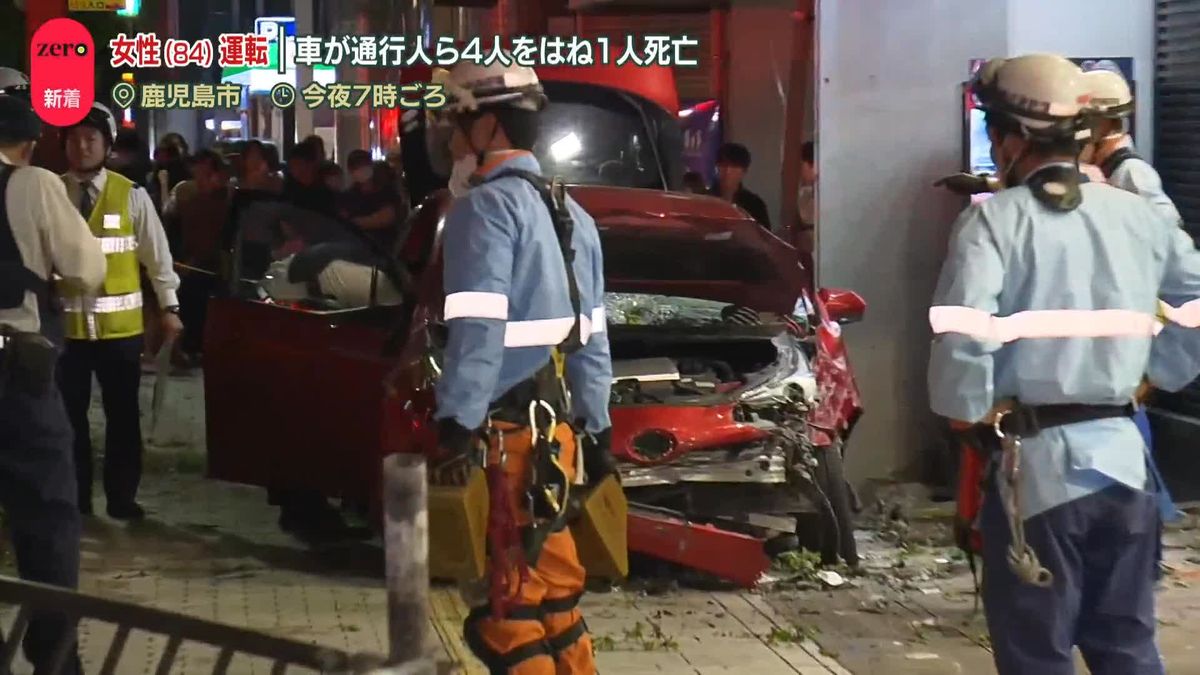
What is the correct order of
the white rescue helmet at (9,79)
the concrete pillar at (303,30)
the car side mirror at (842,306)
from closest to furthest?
1. the car side mirror at (842,306)
2. the white rescue helmet at (9,79)
3. the concrete pillar at (303,30)

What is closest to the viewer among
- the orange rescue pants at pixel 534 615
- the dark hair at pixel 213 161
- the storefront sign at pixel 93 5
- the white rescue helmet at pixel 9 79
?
the orange rescue pants at pixel 534 615

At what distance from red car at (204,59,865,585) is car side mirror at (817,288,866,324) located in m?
0.01

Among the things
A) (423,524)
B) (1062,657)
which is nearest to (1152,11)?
(1062,657)

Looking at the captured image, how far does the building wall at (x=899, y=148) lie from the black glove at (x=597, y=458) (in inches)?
165

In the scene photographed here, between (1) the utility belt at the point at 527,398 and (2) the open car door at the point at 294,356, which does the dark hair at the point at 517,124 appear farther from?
(2) the open car door at the point at 294,356

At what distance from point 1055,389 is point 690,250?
377 centimetres

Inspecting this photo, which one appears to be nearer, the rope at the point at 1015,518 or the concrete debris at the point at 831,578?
the rope at the point at 1015,518

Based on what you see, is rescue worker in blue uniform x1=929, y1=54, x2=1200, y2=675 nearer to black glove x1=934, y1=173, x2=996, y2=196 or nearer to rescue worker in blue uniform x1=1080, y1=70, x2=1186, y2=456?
rescue worker in blue uniform x1=1080, y1=70, x2=1186, y2=456

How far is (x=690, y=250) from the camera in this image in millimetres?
8000

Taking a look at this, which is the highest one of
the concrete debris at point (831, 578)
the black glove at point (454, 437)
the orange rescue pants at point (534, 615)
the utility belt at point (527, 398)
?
the utility belt at point (527, 398)

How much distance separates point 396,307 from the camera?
25.2 feet

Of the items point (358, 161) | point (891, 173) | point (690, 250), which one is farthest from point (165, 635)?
point (358, 161)

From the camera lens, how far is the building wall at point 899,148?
934 centimetres

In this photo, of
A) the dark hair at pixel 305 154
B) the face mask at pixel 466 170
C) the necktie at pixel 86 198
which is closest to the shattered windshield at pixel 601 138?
the dark hair at pixel 305 154
